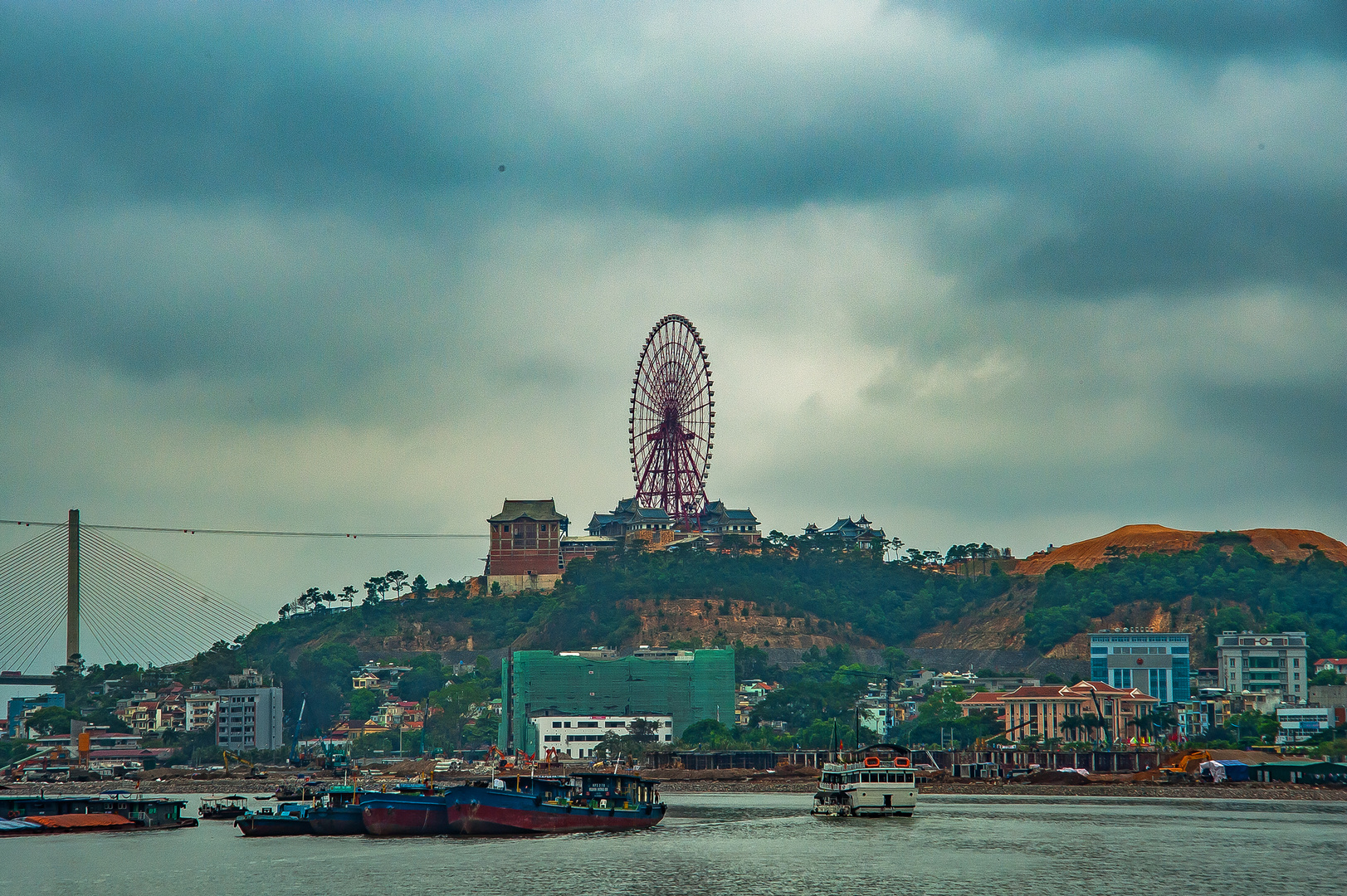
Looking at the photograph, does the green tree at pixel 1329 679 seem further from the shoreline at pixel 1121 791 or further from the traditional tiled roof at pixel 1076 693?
the shoreline at pixel 1121 791

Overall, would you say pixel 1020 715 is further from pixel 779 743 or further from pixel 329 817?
pixel 329 817

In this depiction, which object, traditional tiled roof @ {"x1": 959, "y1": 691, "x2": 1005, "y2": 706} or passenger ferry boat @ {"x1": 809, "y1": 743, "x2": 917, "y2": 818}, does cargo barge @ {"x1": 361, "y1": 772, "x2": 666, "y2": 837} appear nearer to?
passenger ferry boat @ {"x1": 809, "y1": 743, "x2": 917, "y2": 818}

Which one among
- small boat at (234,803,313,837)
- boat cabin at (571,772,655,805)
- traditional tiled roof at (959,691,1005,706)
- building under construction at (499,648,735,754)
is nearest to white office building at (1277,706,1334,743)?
traditional tiled roof at (959,691,1005,706)

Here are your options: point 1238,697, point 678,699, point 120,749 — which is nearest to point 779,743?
point 678,699

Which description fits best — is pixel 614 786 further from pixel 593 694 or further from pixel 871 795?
pixel 593 694

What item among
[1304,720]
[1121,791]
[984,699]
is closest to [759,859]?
[1121,791]

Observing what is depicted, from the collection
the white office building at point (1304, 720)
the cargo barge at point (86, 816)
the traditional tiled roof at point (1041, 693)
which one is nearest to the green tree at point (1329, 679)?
the white office building at point (1304, 720)

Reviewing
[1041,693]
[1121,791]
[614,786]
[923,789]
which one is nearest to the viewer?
[614,786]
